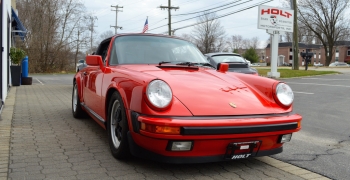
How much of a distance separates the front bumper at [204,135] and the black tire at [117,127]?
18 cm

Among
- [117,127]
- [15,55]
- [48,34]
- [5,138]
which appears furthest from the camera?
[48,34]

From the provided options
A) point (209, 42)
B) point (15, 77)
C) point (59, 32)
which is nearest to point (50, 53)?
point (59, 32)

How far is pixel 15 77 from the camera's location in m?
12.8

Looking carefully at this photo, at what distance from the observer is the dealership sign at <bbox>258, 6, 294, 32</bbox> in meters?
18.8

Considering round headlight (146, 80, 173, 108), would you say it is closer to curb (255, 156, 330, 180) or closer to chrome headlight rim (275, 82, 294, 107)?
chrome headlight rim (275, 82, 294, 107)

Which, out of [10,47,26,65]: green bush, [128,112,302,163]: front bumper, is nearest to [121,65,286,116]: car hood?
[128,112,302,163]: front bumper

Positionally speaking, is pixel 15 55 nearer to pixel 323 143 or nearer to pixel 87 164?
pixel 87 164

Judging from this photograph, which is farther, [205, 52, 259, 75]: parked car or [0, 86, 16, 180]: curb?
[205, 52, 259, 75]: parked car

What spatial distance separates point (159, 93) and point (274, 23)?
1794 cm

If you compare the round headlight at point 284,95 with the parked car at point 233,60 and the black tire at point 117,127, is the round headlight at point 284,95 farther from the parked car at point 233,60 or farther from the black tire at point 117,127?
the parked car at point 233,60

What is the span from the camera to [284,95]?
3.36 meters

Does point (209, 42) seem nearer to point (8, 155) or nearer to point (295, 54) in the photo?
point (295, 54)

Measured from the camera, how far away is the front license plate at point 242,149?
112 inches

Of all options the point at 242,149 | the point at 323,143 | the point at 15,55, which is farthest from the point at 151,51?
the point at 15,55
